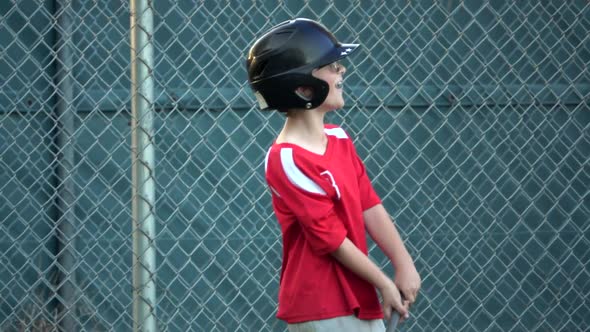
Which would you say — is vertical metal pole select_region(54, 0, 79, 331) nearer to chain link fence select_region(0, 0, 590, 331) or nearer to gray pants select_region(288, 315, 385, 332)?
chain link fence select_region(0, 0, 590, 331)

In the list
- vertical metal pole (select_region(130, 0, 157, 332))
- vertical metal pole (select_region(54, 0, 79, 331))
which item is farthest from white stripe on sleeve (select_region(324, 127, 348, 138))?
vertical metal pole (select_region(54, 0, 79, 331))

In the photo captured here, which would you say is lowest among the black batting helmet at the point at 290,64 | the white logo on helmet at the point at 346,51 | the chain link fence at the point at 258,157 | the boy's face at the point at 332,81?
the chain link fence at the point at 258,157

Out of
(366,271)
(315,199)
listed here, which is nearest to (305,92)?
(315,199)

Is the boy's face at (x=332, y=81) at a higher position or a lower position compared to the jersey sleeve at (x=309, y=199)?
higher

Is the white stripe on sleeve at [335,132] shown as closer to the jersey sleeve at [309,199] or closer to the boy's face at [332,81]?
the boy's face at [332,81]

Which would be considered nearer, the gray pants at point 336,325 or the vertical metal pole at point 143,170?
the gray pants at point 336,325

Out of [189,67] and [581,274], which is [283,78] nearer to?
[189,67]

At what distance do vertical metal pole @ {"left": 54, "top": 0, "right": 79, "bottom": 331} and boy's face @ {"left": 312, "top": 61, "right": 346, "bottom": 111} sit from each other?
1671 mm

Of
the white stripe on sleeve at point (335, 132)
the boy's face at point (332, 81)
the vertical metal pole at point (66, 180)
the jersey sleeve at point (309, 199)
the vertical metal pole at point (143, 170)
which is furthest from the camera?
the vertical metal pole at point (66, 180)

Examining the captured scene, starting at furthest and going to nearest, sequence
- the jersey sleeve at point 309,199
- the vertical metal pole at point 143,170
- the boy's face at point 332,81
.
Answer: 1. the vertical metal pole at point 143,170
2. the boy's face at point 332,81
3. the jersey sleeve at point 309,199

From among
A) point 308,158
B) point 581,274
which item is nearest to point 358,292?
point 308,158

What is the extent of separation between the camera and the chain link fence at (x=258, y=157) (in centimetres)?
446

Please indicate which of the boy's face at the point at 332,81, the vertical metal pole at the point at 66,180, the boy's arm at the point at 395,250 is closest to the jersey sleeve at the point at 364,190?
the boy's arm at the point at 395,250

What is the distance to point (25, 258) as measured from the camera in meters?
4.50
